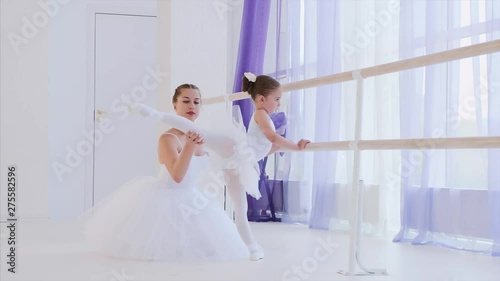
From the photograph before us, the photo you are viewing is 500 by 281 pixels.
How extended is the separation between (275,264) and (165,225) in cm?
46

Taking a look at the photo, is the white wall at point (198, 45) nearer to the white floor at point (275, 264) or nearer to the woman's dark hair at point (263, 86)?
the white floor at point (275, 264)

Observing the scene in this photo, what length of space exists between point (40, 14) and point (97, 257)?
285cm

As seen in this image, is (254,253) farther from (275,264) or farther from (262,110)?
(262,110)

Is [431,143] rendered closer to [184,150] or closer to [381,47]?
[184,150]

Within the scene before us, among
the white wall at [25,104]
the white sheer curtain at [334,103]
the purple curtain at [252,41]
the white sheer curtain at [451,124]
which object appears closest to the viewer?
the white sheer curtain at [451,124]

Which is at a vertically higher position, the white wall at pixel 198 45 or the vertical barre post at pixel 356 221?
the white wall at pixel 198 45

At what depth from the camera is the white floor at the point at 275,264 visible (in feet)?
7.02

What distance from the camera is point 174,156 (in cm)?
263

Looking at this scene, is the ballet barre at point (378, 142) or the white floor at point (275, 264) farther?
the white floor at point (275, 264)

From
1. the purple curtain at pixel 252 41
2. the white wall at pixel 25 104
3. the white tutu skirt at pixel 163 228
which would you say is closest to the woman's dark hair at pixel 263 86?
the white tutu skirt at pixel 163 228

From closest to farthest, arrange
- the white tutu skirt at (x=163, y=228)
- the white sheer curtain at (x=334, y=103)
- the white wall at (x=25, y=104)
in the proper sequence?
the white tutu skirt at (x=163, y=228) < the white sheer curtain at (x=334, y=103) < the white wall at (x=25, y=104)

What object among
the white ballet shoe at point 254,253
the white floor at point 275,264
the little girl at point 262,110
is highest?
the little girl at point 262,110

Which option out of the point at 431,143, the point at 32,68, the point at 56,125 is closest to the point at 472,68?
the point at 431,143

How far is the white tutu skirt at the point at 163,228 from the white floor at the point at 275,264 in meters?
0.08
